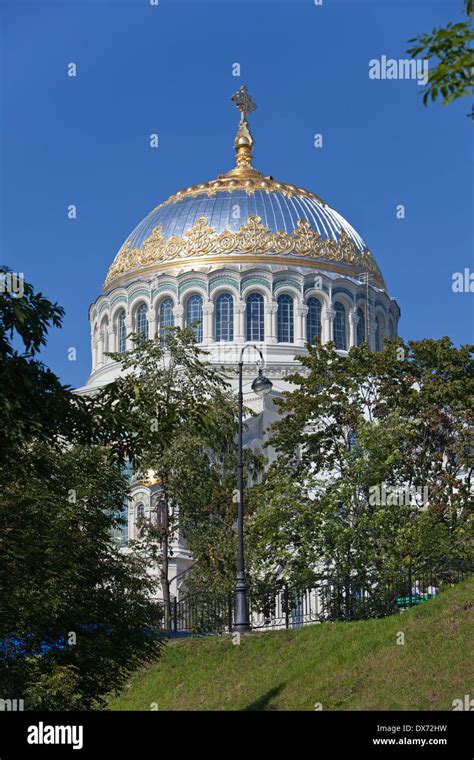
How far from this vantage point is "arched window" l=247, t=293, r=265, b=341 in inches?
2173

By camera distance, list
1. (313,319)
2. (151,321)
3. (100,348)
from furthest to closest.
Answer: (100,348) < (151,321) < (313,319)

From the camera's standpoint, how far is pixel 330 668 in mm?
22406

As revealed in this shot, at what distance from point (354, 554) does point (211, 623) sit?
4.09 meters

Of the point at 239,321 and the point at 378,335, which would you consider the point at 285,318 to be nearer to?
the point at 239,321

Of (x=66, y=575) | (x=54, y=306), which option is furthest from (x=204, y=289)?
(x=54, y=306)

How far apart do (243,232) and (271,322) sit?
15.1ft

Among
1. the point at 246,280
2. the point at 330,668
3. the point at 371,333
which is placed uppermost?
the point at 246,280

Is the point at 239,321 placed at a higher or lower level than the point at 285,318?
lower

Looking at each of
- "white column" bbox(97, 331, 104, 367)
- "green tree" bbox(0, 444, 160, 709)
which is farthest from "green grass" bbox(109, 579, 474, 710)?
"white column" bbox(97, 331, 104, 367)

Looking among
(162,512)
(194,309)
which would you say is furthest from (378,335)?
(162,512)

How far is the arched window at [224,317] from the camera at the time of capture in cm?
5531

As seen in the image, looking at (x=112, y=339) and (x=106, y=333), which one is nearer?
(x=112, y=339)

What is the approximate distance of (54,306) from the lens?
1556cm
